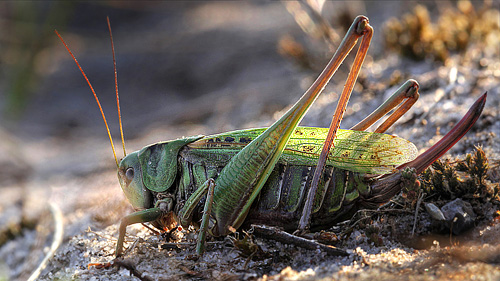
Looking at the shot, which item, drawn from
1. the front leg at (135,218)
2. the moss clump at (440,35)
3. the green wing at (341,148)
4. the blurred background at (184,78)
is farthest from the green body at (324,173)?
the moss clump at (440,35)

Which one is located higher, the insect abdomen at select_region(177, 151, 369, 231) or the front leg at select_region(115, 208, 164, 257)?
the insect abdomen at select_region(177, 151, 369, 231)

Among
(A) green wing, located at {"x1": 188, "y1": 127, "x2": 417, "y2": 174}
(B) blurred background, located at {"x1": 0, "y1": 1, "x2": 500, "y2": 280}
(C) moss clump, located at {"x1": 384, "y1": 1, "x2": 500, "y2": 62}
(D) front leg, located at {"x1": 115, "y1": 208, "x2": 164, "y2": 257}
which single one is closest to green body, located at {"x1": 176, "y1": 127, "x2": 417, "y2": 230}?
(A) green wing, located at {"x1": 188, "y1": 127, "x2": 417, "y2": 174}

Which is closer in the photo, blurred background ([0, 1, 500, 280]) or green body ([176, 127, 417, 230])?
green body ([176, 127, 417, 230])

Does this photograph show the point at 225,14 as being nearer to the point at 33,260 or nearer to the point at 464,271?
the point at 33,260

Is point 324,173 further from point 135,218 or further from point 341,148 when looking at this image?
point 135,218

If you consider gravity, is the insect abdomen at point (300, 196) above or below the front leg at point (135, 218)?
above

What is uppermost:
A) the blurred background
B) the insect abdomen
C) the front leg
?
the blurred background

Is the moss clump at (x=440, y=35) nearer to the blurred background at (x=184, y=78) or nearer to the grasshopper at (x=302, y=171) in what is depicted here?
the blurred background at (x=184, y=78)

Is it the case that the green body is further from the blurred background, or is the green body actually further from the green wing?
the blurred background
